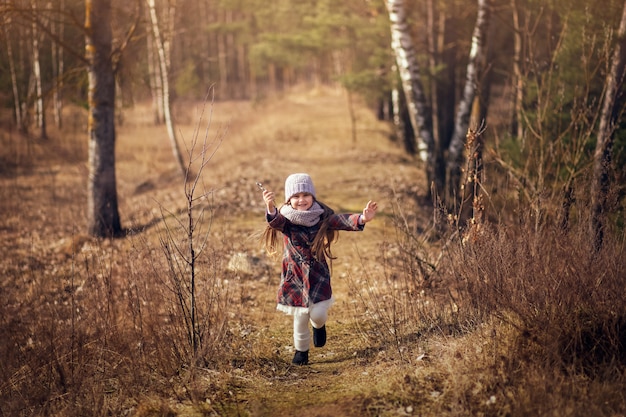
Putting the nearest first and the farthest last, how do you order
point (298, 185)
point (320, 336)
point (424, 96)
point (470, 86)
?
point (298, 185), point (320, 336), point (470, 86), point (424, 96)

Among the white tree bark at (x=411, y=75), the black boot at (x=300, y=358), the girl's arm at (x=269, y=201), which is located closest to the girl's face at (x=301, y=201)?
the girl's arm at (x=269, y=201)

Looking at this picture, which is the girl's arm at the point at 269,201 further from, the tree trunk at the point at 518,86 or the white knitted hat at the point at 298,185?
the tree trunk at the point at 518,86

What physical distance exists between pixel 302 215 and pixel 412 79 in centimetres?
655

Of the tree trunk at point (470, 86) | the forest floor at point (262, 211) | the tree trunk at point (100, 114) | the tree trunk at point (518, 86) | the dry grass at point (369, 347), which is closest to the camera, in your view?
the dry grass at point (369, 347)

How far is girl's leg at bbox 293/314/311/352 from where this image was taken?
479cm

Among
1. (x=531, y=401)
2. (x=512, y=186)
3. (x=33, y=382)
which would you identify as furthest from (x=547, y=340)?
(x=33, y=382)

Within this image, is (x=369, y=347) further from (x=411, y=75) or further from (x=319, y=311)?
(x=411, y=75)

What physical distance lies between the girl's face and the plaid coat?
0.47ft

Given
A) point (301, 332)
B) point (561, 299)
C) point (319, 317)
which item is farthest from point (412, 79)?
point (561, 299)

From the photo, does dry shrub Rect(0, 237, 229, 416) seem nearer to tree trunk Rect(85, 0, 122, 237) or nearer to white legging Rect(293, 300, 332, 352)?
white legging Rect(293, 300, 332, 352)

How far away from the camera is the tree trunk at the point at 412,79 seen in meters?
10.3

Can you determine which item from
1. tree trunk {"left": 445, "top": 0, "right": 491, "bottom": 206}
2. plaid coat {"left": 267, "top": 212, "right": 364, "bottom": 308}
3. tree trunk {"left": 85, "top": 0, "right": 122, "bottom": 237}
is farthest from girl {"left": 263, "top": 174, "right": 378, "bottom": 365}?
tree trunk {"left": 445, "top": 0, "right": 491, "bottom": 206}

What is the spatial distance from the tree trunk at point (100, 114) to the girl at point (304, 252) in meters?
5.39

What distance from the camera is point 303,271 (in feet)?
15.8
